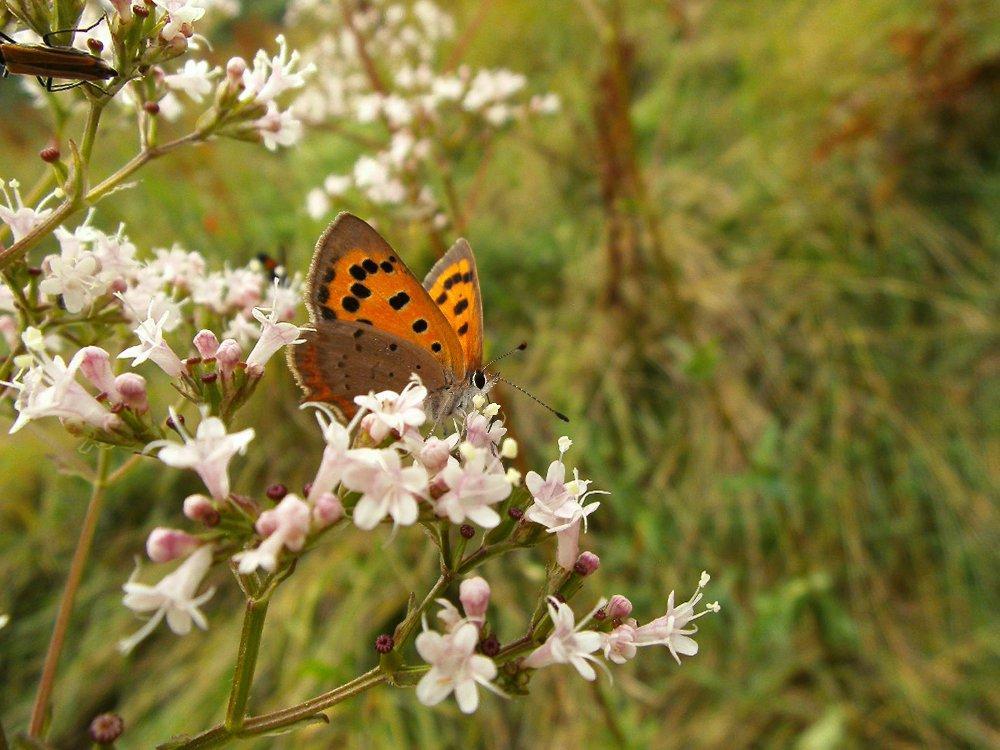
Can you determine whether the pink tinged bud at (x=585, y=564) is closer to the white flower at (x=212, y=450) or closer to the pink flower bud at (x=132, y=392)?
the white flower at (x=212, y=450)

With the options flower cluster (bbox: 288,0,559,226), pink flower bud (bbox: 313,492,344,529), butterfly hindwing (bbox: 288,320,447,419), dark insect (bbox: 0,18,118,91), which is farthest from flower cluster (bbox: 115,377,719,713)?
flower cluster (bbox: 288,0,559,226)

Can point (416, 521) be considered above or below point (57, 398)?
below

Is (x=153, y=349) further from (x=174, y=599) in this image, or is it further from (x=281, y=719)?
(x=281, y=719)

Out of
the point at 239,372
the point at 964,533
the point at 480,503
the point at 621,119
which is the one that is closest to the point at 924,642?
the point at 964,533

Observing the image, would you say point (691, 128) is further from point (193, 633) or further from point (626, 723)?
point (193, 633)

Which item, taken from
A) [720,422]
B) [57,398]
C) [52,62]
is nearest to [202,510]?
[57,398]

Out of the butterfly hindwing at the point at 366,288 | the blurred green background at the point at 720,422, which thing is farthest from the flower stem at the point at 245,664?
the blurred green background at the point at 720,422
